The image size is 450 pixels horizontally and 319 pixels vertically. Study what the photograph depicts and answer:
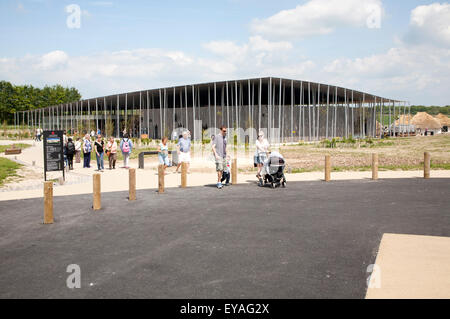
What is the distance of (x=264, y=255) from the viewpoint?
6059 millimetres

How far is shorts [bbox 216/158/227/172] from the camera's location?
12773mm

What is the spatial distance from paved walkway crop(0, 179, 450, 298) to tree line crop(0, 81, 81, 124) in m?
101

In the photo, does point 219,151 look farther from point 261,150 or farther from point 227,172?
point 261,150

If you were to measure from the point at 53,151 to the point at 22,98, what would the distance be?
97.3 meters

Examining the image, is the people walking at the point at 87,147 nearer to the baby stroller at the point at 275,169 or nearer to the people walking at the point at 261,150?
the people walking at the point at 261,150

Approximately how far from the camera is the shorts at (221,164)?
41.9 ft

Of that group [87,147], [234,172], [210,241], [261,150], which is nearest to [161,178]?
[234,172]

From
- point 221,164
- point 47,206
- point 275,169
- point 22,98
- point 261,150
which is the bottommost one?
point 47,206

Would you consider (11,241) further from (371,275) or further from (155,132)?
(155,132)

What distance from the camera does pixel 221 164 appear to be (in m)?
12.8

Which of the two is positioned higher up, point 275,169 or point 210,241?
Answer: point 275,169
